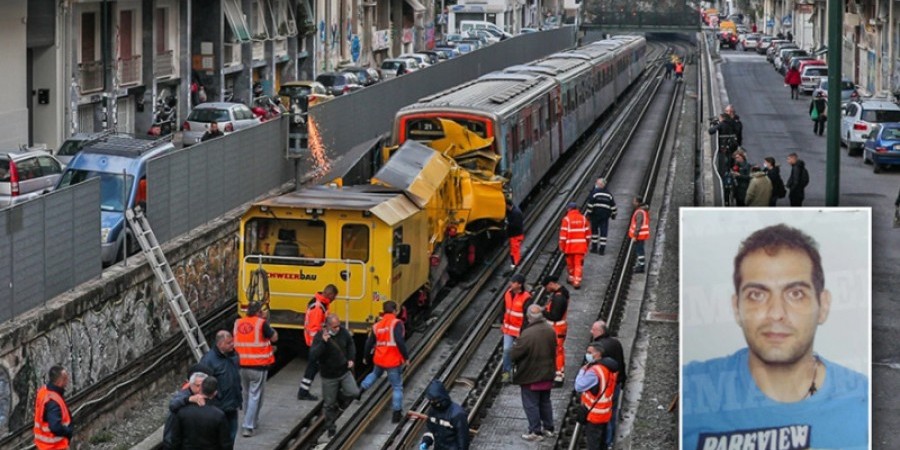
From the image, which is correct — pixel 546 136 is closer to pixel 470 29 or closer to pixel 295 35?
pixel 295 35

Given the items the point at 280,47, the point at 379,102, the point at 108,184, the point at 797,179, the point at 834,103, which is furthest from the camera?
the point at 280,47

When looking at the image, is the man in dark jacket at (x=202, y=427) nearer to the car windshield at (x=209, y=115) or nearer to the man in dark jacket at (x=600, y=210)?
the man in dark jacket at (x=600, y=210)

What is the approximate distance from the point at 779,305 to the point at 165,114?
3943cm

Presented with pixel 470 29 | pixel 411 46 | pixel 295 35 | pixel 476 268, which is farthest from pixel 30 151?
pixel 470 29

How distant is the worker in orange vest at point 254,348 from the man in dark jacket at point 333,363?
482mm

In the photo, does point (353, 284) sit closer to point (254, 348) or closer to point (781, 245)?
point (254, 348)

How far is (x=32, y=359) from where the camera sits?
1673 cm

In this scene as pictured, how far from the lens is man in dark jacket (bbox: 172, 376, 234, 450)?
41.0ft

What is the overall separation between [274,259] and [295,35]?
43.4m

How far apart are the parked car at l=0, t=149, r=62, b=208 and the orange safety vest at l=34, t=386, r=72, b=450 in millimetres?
13368

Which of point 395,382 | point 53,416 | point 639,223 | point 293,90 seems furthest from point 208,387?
point 293,90

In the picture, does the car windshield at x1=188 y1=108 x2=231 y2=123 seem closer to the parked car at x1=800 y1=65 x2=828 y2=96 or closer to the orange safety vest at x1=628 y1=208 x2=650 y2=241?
the orange safety vest at x1=628 y1=208 x2=650 y2=241

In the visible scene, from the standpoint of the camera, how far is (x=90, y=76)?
42.5 meters

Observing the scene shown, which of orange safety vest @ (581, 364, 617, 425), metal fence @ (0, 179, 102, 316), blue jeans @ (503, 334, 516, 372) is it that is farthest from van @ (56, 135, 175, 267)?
orange safety vest @ (581, 364, 617, 425)
